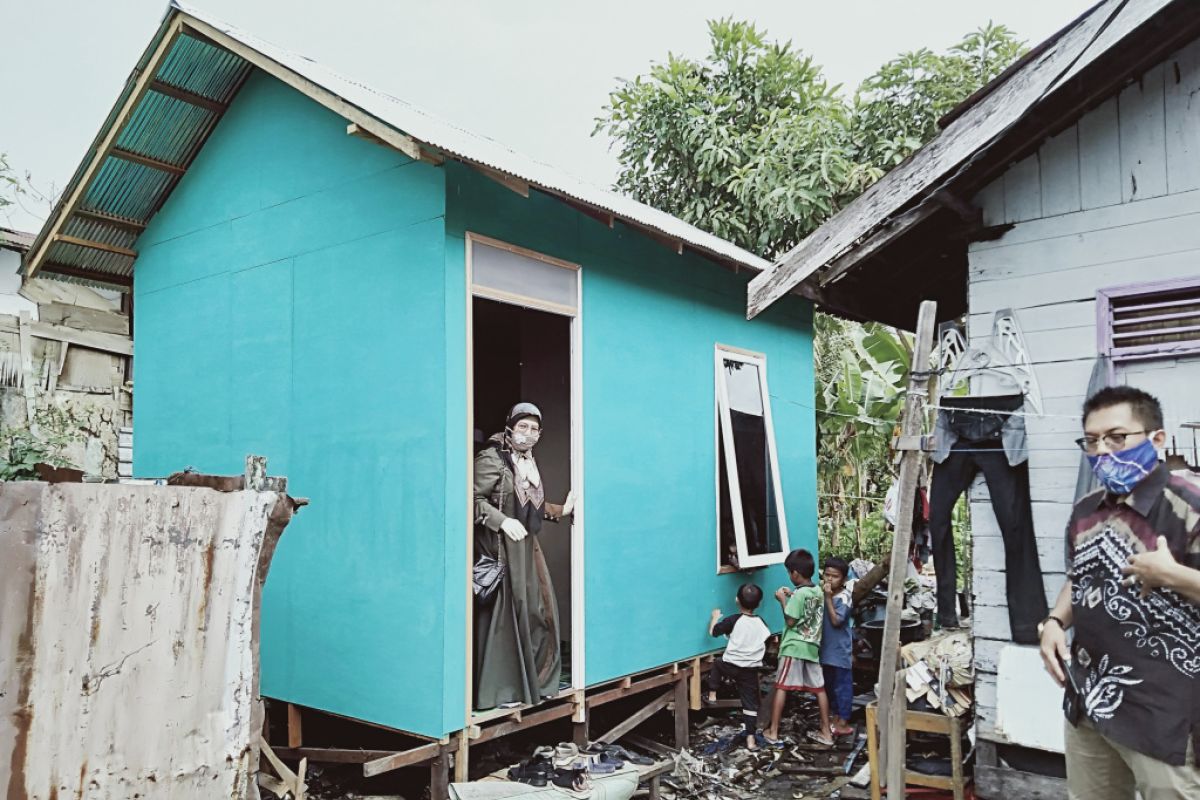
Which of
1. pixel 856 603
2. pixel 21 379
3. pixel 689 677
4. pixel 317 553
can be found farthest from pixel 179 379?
pixel 856 603

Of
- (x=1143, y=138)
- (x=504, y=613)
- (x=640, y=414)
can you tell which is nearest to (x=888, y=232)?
(x=1143, y=138)

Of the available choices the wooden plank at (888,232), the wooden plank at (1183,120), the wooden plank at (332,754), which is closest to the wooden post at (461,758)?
the wooden plank at (332,754)

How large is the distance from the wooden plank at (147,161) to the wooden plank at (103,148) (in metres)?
0.08

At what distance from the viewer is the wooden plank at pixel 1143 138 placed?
4.17 metres

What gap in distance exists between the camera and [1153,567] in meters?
2.64

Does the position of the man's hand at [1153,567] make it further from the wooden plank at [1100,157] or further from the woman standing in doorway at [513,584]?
the woman standing in doorway at [513,584]

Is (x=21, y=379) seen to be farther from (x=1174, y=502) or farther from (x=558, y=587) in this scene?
(x=1174, y=502)

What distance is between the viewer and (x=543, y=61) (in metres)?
48.3

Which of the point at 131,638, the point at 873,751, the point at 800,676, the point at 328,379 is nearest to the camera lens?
the point at 131,638

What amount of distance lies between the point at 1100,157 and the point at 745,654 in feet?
14.7

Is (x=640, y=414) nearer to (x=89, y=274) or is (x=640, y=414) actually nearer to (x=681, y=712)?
(x=681, y=712)

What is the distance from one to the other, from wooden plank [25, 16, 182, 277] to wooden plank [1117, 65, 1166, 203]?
5.99 m

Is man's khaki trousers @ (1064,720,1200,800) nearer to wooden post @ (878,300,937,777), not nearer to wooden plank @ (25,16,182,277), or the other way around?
wooden post @ (878,300,937,777)

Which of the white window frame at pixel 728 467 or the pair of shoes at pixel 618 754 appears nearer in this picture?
the pair of shoes at pixel 618 754
